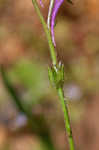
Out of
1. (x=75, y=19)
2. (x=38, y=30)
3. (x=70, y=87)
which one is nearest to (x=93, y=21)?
(x=75, y=19)

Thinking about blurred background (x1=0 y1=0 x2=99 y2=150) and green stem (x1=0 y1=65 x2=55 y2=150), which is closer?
green stem (x1=0 y1=65 x2=55 y2=150)

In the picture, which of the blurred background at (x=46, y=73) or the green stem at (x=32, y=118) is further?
the blurred background at (x=46, y=73)

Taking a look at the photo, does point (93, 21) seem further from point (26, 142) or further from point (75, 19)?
point (26, 142)

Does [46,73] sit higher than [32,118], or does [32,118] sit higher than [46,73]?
[32,118]

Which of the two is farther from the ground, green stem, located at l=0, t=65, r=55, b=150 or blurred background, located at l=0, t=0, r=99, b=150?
green stem, located at l=0, t=65, r=55, b=150

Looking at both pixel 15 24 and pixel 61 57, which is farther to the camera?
pixel 15 24

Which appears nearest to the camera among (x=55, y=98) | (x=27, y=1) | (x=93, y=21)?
(x=55, y=98)

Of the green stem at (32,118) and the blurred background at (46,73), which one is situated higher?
the green stem at (32,118)

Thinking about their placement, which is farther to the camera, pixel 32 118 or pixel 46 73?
pixel 46 73
